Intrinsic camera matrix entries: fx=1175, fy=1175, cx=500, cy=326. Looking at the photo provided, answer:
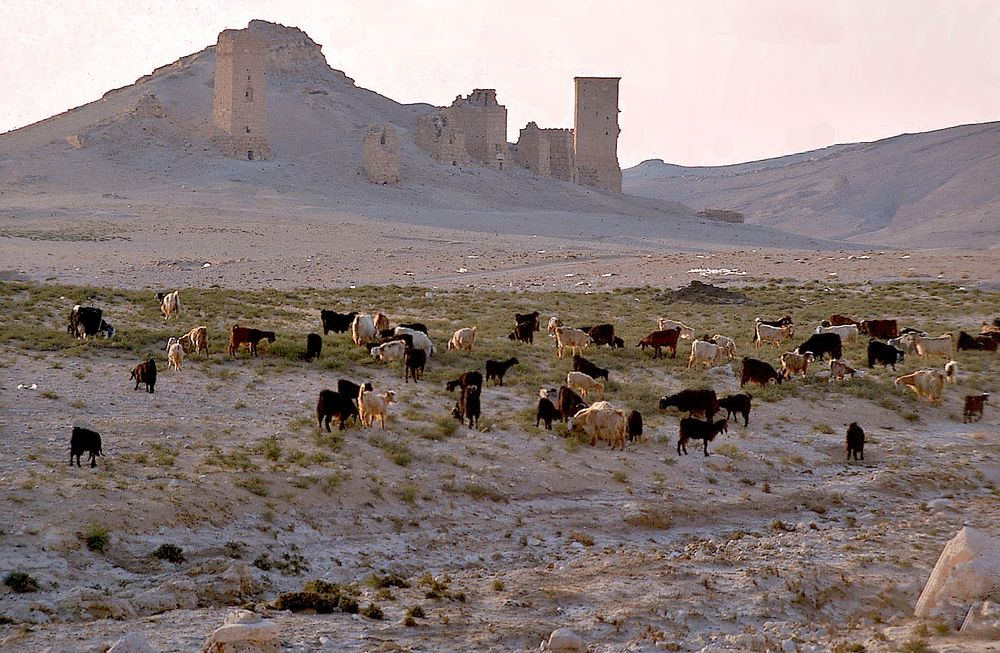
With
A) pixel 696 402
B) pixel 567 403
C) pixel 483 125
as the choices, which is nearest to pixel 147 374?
pixel 567 403

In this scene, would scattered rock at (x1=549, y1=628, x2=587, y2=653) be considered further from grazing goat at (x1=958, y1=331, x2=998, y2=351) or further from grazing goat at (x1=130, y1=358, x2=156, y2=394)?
grazing goat at (x1=958, y1=331, x2=998, y2=351)

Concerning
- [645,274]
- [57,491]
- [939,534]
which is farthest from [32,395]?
[645,274]

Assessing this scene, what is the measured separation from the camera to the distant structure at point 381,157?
6681cm

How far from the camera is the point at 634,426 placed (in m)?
14.1

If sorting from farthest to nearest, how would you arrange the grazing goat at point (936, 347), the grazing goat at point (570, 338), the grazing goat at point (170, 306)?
the grazing goat at point (170, 306) → the grazing goat at point (936, 347) → the grazing goat at point (570, 338)

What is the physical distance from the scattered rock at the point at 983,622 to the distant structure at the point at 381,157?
196 feet

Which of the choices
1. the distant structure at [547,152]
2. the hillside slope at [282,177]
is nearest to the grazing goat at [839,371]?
the hillside slope at [282,177]

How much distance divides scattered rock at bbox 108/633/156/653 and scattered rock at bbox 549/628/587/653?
2.90 m

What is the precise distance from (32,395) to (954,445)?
11853 millimetres

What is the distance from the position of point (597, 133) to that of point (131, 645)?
7221cm

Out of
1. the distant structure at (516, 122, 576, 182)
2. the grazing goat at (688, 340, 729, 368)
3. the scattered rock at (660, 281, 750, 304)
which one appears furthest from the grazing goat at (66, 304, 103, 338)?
the distant structure at (516, 122, 576, 182)

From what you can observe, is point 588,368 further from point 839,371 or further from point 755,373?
point 839,371

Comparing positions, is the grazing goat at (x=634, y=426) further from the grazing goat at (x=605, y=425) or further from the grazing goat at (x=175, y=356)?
the grazing goat at (x=175, y=356)

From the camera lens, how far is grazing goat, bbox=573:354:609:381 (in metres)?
17.3
